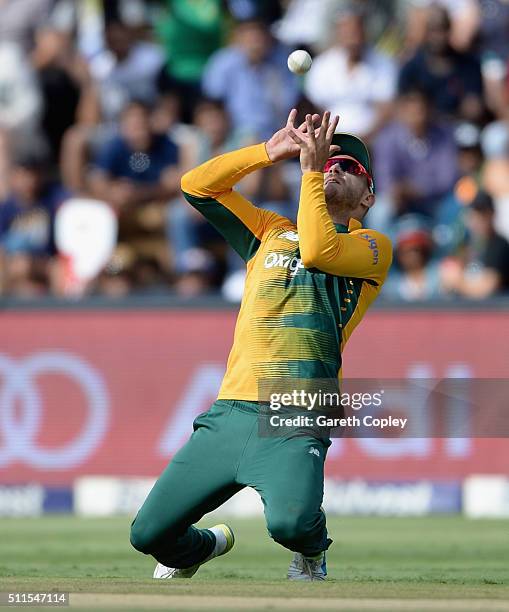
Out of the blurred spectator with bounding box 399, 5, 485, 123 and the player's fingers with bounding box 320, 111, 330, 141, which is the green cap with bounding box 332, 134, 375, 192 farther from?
the blurred spectator with bounding box 399, 5, 485, 123

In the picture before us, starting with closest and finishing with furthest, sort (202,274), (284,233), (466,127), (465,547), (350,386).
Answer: (284,233), (350,386), (465,547), (202,274), (466,127)

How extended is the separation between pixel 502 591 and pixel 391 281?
23.8 ft

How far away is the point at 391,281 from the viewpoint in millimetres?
13281

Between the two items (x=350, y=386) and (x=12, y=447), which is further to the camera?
(x=12, y=447)

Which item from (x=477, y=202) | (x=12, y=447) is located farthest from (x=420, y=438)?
(x=12, y=447)

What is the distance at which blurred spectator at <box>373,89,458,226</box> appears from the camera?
46.3ft

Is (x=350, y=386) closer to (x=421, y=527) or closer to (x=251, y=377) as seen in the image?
(x=251, y=377)

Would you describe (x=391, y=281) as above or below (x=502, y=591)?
above

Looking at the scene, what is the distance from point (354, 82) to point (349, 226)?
8.33m

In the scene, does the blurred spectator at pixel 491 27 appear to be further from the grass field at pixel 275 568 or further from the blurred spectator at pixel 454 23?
the grass field at pixel 275 568

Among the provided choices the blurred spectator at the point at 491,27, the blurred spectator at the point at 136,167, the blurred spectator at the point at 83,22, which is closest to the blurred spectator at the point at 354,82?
the blurred spectator at the point at 491,27

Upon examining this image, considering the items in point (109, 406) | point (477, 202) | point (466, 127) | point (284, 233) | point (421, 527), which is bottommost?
point (421, 527)

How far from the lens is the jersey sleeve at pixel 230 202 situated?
6.78 meters

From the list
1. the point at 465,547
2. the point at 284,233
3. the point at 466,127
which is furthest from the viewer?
the point at 466,127
